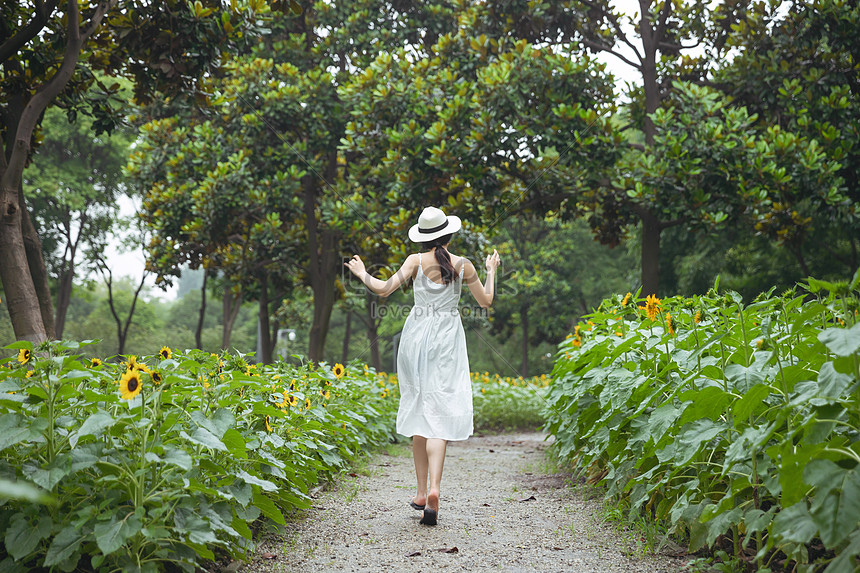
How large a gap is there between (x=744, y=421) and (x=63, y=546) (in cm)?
244

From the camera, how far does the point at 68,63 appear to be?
15.7ft

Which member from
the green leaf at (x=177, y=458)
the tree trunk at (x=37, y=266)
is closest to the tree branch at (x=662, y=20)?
the tree trunk at (x=37, y=266)

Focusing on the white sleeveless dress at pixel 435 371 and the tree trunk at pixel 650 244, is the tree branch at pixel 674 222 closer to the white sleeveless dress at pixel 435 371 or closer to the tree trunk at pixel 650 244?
the tree trunk at pixel 650 244

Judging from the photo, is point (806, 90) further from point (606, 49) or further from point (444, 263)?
point (444, 263)

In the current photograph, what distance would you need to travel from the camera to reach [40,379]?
247 centimetres

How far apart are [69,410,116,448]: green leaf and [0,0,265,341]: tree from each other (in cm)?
263

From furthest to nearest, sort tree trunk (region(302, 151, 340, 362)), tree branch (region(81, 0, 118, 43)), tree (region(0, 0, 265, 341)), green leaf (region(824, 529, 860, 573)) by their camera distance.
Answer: tree trunk (region(302, 151, 340, 362)) → tree branch (region(81, 0, 118, 43)) → tree (region(0, 0, 265, 341)) → green leaf (region(824, 529, 860, 573))

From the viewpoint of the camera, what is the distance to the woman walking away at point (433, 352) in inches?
165

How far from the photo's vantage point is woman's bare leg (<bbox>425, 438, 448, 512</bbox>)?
390cm

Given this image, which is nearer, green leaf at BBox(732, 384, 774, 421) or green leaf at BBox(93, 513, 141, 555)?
green leaf at BBox(93, 513, 141, 555)

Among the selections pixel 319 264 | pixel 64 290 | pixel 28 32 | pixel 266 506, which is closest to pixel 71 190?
pixel 64 290

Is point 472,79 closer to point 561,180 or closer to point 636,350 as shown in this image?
point 561,180

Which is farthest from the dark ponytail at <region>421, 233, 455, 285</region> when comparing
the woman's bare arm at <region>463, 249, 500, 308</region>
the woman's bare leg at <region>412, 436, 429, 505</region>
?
the woman's bare leg at <region>412, 436, 429, 505</region>

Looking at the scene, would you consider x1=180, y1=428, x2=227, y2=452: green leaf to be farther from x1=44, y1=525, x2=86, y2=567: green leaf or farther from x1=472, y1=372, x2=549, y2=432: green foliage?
x1=472, y1=372, x2=549, y2=432: green foliage
